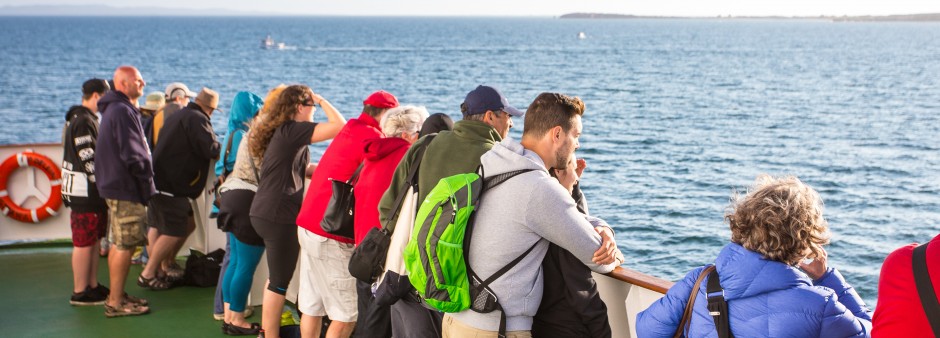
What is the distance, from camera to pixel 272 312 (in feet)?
16.4

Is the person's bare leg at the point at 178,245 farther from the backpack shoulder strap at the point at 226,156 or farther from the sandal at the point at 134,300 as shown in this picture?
the backpack shoulder strap at the point at 226,156

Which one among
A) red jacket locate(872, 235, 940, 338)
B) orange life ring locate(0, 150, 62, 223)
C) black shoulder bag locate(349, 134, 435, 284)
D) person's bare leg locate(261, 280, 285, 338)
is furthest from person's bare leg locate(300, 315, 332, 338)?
orange life ring locate(0, 150, 62, 223)

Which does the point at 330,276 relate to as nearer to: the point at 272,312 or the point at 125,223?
the point at 272,312

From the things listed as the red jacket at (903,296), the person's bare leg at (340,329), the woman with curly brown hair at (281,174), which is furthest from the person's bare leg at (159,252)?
the red jacket at (903,296)

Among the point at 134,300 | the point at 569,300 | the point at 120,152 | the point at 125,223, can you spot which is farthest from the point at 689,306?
the point at 134,300

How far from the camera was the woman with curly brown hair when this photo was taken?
4773 mm

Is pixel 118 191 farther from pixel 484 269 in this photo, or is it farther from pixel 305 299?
pixel 484 269

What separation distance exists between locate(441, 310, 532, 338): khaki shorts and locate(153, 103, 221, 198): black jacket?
3.24 metres

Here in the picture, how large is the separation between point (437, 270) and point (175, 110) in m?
3.90

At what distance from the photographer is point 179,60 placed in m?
88.9

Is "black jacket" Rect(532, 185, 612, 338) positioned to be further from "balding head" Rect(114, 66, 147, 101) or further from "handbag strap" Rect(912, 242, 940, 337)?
"balding head" Rect(114, 66, 147, 101)

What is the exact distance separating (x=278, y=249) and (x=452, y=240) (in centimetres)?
209

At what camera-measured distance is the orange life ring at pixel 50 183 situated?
7.55 m

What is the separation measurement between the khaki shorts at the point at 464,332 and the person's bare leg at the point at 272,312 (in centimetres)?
183
